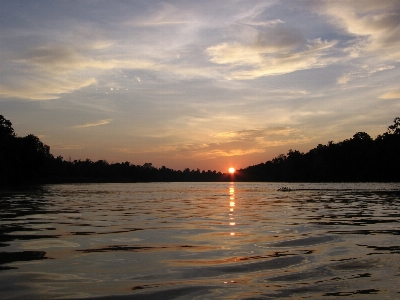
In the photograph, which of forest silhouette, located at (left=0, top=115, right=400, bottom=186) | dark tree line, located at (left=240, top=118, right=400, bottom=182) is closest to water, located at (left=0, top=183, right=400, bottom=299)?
forest silhouette, located at (left=0, top=115, right=400, bottom=186)

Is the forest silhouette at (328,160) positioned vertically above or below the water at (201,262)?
above

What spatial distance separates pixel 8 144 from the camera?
3752 inches

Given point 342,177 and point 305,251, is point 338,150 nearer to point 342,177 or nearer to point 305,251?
point 342,177

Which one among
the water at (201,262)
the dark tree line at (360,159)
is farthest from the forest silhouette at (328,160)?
the water at (201,262)

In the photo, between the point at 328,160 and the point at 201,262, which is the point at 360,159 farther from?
the point at 201,262

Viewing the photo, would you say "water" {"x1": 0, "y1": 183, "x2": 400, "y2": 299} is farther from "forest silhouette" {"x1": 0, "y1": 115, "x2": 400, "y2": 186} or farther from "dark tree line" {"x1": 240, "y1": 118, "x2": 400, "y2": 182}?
"dark tree line" {"x1": 240, "y1": 118, "x2": 400, "y2": 182}

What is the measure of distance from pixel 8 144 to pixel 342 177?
131 metres

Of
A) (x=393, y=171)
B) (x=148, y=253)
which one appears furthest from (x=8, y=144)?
(x=393, y=171)

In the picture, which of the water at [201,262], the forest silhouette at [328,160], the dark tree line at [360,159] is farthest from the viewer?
the dark tree line at [360,159]

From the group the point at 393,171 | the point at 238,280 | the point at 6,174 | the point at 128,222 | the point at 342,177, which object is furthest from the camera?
the point at 342,177

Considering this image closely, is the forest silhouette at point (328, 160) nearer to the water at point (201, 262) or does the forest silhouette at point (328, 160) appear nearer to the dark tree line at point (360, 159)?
the dark tree line at point (360, 159)

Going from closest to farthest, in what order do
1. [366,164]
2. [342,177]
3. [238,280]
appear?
[238,280] → [366,164] → [342,177]

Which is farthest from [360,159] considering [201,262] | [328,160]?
[201,262]

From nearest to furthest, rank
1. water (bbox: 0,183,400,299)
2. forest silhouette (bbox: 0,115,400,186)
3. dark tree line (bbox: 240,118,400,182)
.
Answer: water (bbox: 0,183,400,299) < forest silhouette (bbox: 0,115,400,186) < dark tree line (bbox: 240,118,400,182)
